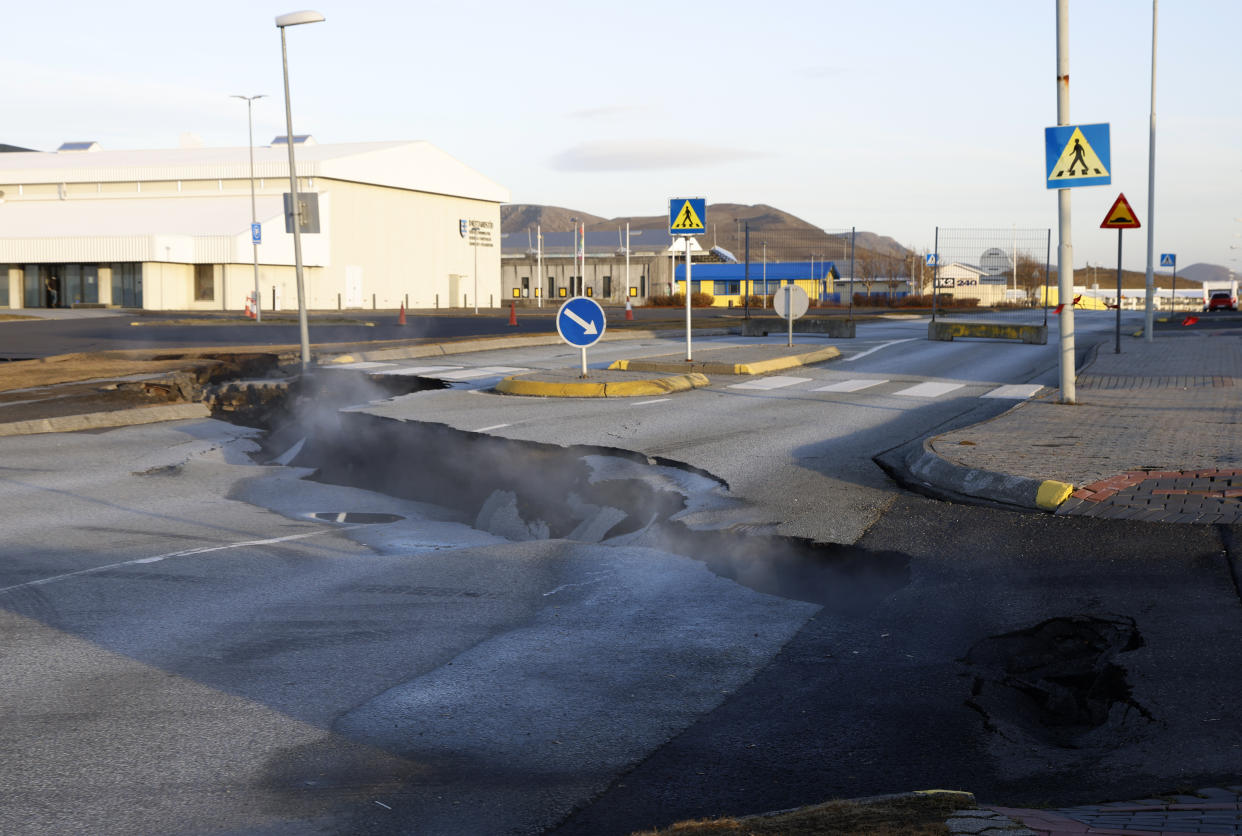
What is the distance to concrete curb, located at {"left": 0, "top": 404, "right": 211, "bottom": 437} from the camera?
13258 mm

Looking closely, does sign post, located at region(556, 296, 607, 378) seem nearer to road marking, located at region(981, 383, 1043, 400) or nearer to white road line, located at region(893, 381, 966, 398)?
white road line, located at region(893, 381, 966, 398)

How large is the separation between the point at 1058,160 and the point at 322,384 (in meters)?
11.4

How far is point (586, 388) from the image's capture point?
54.0ft

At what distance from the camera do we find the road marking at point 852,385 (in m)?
17.3

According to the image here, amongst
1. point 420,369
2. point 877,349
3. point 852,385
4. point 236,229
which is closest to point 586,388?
point 852,385

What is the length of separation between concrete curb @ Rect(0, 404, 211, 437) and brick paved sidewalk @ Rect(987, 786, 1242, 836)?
41.6 ft

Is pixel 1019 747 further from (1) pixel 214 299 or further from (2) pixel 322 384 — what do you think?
(1) pixel 214 299

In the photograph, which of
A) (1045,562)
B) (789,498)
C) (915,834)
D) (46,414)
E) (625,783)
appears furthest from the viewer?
(46,414)

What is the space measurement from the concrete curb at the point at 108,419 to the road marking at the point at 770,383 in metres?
7.80

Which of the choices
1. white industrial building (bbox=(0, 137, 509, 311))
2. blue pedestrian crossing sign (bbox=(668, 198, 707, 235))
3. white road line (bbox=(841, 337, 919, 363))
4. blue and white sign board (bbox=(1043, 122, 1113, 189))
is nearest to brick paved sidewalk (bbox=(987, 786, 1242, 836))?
blue and white sign board (bbox=(1043, 122, 1113, 189))

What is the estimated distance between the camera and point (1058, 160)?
12.3 metres

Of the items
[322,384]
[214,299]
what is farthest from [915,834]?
[214,299]

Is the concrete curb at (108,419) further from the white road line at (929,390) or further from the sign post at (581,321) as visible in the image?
the white road line at (929,390)

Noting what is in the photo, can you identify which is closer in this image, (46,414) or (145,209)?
(46,414)
